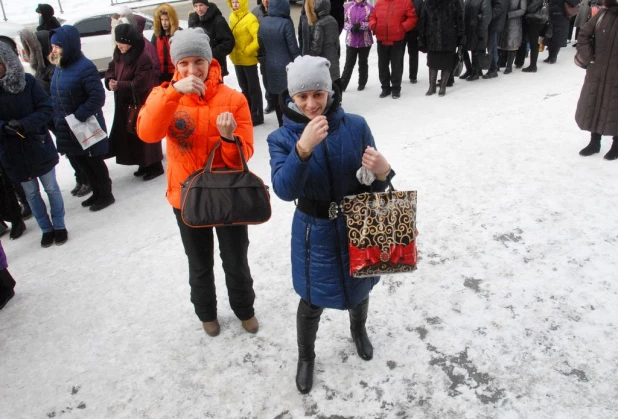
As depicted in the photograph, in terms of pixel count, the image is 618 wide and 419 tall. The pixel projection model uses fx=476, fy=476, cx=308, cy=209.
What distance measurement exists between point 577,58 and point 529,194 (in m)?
1.68

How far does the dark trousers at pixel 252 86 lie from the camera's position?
23.1 feet

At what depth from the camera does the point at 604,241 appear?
3.76 meters

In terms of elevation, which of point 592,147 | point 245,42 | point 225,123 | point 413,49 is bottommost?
point 592,147

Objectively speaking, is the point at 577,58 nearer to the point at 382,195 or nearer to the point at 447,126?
the point at 447,126

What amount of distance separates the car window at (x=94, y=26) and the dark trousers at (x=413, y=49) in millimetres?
7841

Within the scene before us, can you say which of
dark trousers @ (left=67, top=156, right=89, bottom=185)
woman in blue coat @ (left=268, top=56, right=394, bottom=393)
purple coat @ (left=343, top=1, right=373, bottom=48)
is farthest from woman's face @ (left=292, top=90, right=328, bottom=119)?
purple coat @ (left=343, top=1, right=373, bottom=48)

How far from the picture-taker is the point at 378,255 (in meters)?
2.33

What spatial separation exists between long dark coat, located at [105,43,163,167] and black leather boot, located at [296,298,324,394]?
369cm

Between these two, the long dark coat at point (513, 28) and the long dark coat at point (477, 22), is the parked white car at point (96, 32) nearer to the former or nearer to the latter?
the long dark coat at point (477, 22)

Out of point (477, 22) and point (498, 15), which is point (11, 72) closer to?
point (477, 22)

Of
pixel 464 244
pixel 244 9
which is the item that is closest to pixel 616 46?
pixel 464 244

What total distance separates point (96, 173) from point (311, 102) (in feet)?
12.5

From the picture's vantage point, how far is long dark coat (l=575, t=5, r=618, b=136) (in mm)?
4715

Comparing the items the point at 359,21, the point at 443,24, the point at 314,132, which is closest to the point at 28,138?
the point at 314,132
